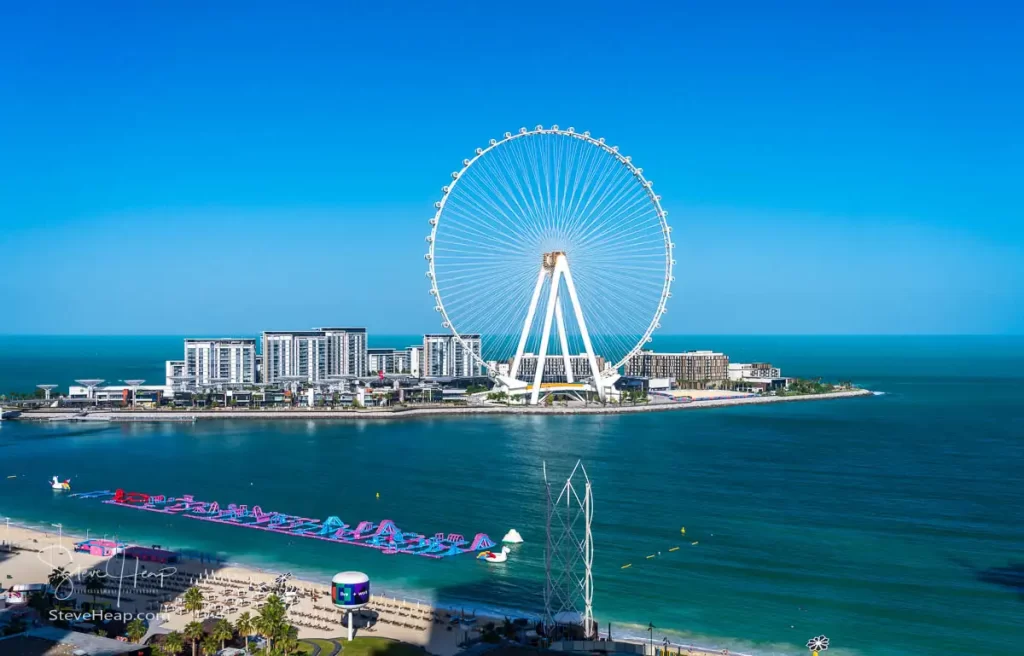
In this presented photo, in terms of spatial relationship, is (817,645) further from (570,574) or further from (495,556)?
(495,556)

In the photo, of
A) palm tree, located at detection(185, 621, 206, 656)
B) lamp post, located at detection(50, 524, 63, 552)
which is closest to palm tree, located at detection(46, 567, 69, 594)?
lamp post, located at detection(50, 524, 63, 552)

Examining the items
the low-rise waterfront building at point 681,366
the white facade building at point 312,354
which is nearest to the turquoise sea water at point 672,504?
the white facade building at point 312,354

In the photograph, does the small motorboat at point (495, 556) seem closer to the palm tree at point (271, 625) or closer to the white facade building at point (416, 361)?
the palm tree at point (271, 625)

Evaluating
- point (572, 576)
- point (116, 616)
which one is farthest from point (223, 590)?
point (572, 576)

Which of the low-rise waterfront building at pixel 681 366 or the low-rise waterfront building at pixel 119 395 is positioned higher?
the low-rise waterfront building at pixel 681 366

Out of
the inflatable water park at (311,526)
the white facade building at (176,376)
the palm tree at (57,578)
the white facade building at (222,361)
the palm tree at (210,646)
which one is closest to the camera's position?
the palm tree at (210,646)

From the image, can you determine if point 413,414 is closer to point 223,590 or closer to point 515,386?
point 515,386
